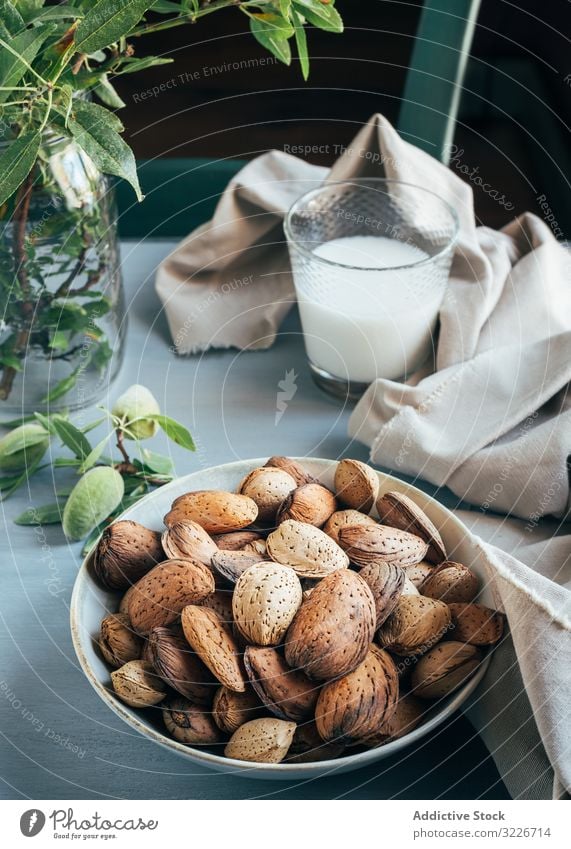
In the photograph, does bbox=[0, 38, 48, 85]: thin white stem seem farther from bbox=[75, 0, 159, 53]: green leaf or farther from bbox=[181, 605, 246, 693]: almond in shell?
bbox=[181, 605, 246, 693]: almond in shell

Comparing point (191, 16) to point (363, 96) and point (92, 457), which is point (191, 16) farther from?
point (363, 96)

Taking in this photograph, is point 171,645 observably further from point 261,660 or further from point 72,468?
point 72,468

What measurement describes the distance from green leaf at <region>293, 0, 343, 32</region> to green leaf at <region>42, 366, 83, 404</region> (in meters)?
0.20

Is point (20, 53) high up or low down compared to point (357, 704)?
up

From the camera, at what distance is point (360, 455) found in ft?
1.50

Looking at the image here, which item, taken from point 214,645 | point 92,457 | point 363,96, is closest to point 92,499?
point 92,457

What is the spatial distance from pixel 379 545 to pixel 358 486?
0.12ft

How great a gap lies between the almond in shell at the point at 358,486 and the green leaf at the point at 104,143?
0.13 meters

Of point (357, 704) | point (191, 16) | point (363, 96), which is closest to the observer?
point (357, 704)

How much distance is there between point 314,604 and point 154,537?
8 cm

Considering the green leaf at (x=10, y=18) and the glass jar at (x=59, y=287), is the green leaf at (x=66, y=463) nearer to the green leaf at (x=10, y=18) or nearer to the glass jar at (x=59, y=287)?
the glass jar at (x=59, y=287)

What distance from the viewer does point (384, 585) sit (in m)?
0.31

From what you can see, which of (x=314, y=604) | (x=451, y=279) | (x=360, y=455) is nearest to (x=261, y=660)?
(x=314, y=604)

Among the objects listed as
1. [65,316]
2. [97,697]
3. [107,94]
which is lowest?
[97,697]
